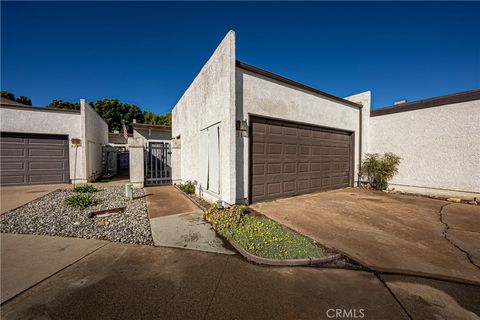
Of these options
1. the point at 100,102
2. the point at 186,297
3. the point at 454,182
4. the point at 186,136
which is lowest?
the point at 186,297

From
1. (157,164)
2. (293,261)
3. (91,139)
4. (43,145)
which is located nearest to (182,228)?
(293,261)

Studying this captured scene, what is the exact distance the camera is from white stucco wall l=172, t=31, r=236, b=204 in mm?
4914

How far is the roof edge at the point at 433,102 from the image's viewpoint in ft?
20.9

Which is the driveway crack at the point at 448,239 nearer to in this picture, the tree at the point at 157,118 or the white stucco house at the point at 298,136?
the white stucco house at the point at 298,136

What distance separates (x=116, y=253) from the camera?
2928 mm

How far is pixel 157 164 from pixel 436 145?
1257 centimetres

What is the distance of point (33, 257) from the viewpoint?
279 cm

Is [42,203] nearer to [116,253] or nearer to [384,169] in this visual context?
[116,253]

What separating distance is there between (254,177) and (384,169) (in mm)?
6620

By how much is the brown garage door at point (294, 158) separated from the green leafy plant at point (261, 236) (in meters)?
1.68

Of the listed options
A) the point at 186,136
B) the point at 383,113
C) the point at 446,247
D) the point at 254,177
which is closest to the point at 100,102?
the point at 186,136

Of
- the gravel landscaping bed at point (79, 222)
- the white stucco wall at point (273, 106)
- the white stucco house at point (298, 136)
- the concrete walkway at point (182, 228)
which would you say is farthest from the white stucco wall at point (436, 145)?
the gravel landscaping bed at point (79, 222)

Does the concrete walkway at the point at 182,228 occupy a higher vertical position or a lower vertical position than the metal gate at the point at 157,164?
lower

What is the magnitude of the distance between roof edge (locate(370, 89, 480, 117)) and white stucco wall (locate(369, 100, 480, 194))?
14cm
